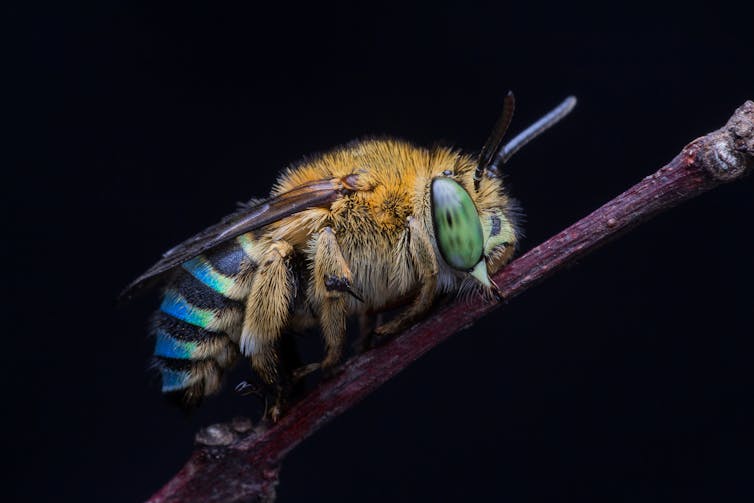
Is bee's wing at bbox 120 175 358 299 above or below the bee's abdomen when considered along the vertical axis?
above

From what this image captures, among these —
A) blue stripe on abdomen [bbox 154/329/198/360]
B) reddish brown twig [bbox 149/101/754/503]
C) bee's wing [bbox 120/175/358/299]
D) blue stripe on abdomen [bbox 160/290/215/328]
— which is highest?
bee's wing [bbox 120/175/358/299]

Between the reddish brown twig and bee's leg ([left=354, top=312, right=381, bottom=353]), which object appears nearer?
the reddish brown twig

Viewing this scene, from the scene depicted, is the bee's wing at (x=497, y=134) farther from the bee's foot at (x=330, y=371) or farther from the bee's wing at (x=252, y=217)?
the bee's foot at (x=330, y=371)

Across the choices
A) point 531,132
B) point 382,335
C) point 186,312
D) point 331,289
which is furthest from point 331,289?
point 531,132

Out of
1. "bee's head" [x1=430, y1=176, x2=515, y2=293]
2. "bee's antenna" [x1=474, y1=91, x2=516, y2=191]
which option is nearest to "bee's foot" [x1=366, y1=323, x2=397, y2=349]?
"bee's head" [x1=430, y1=176, x2=515, y2=293]

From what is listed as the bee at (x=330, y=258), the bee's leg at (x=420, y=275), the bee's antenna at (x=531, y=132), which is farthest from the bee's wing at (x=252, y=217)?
the bee's antenna at (x=531, y=132)

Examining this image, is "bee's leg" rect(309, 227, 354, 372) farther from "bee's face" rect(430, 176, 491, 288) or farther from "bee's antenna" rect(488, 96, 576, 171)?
"bee's antenna" rect(488, 96, 576, 171)
